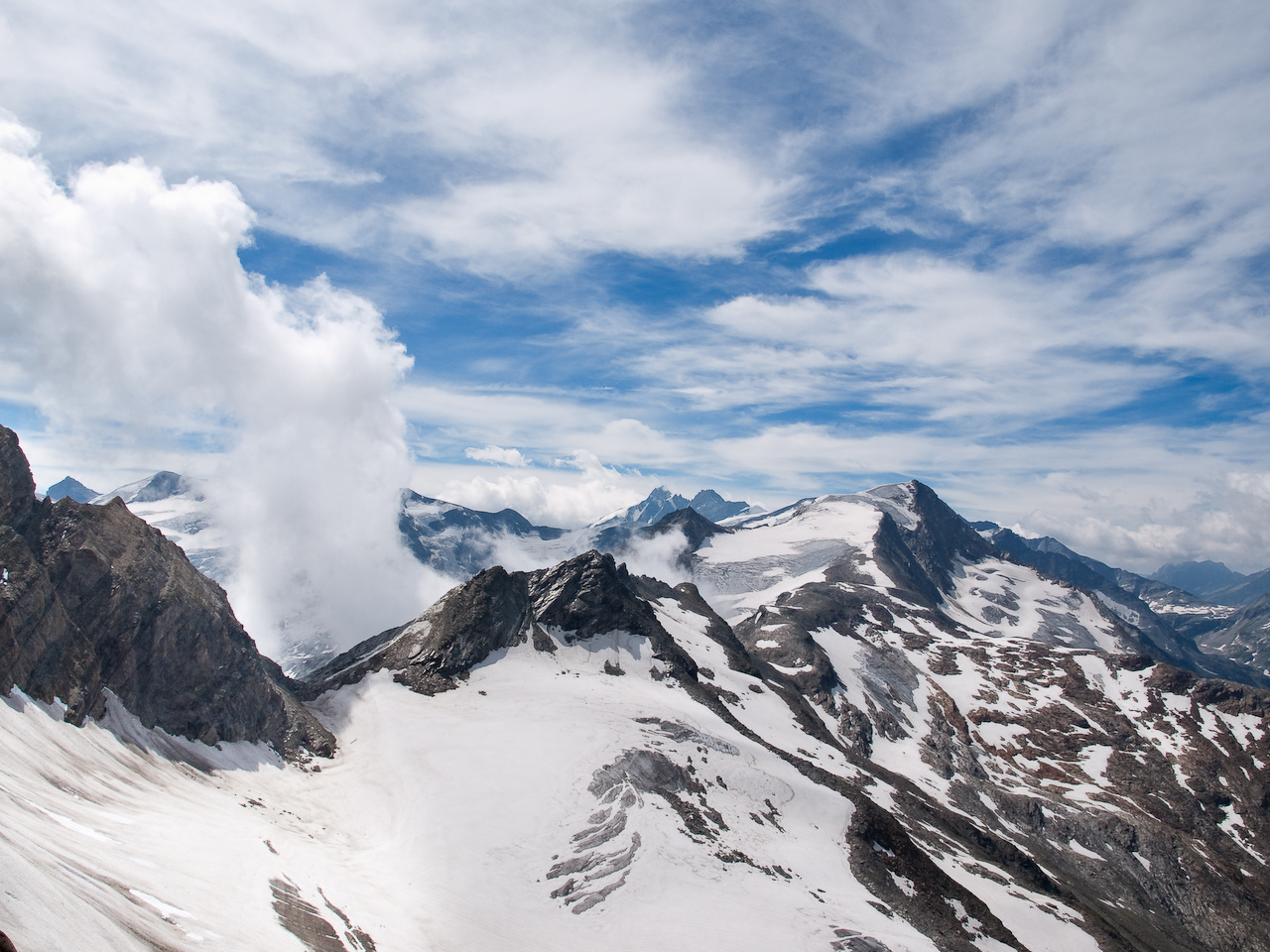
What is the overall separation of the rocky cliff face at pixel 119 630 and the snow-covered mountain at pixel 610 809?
2.79ft

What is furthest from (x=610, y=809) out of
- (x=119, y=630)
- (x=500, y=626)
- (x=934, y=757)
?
(x=934, y=757)

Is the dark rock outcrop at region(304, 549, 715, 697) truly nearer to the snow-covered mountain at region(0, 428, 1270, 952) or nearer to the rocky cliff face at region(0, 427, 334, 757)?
the snow-covered mountain at region(0, 428, 1270, 952)

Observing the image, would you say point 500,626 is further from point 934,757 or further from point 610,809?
point 934,757

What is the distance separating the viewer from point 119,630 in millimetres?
47938

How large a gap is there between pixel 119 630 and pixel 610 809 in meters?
41.7

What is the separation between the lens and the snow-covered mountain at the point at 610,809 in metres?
29.4

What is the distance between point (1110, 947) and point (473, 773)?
215ft

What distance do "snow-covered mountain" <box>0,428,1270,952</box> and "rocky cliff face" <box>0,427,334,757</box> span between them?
85 centimetres

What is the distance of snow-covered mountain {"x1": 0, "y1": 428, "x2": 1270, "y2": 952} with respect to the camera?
29.4 metres

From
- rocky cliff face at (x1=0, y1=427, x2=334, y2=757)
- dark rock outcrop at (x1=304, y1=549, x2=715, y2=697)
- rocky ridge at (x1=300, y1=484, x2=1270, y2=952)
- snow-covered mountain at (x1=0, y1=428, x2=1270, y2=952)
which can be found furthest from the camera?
dark rock outcrop at (x1=304, y1=549, x2=715, y2=697)

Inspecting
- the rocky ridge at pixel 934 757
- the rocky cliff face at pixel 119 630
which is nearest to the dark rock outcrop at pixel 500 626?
the rocky ridge at pixel 934 757

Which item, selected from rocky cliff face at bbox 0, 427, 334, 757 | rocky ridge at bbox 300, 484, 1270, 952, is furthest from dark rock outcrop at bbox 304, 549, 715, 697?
rocky cliff face at bbox 0, 427, 334, 757

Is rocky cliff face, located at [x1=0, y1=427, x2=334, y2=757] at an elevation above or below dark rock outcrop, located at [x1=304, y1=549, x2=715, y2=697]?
below

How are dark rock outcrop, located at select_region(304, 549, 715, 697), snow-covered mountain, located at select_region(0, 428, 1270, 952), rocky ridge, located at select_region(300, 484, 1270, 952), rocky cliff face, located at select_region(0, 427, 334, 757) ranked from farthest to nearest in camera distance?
dark rock outcrop, located at select_region(304, 549, 715, 697) → rocky ridge, located at select_region(300, 484, 1270, 952) → rocky cliff face, located at select_region(0, 427, 334, 757) → snow-covered mountain, located at select_region(0, 428, 1270, 952)
